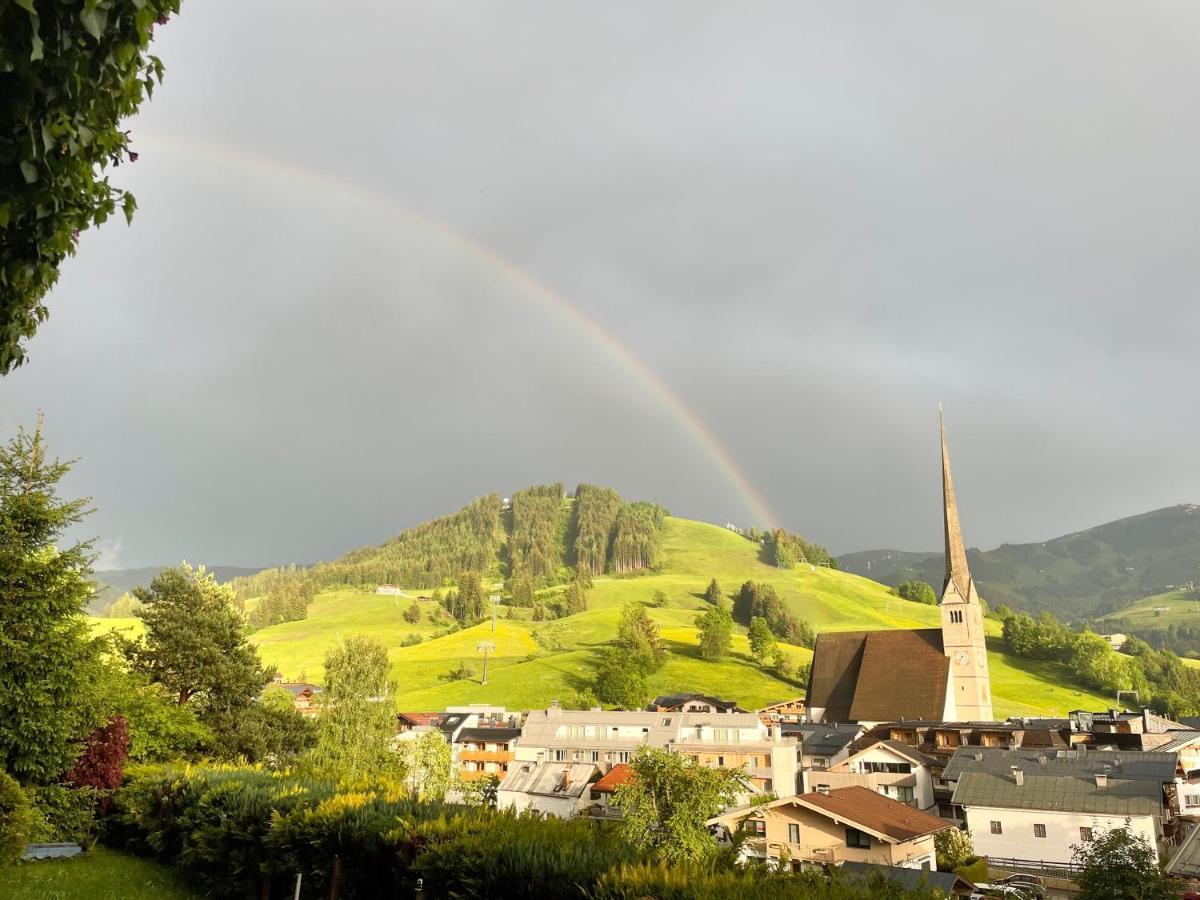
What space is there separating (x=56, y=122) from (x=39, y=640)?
2007cm

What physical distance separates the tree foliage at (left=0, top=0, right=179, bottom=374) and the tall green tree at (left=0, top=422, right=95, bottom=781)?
18.0 m

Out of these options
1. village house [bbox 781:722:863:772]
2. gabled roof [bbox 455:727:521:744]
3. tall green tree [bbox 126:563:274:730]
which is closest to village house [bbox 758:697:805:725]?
village house [bbox 781:722:863:772]

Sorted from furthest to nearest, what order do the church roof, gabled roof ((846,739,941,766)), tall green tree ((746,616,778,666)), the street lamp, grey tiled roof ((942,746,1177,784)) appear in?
1. tall green tree ((746,616,778,666))
2. the street lamp
3. the church roof
4. gabled roof ((846,739,941,766))
5. grey tiled roof ((942,746,1177,784))

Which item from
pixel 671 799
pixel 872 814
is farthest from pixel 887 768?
pixel 671 799

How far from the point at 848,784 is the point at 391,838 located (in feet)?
190

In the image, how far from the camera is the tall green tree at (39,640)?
743 inches

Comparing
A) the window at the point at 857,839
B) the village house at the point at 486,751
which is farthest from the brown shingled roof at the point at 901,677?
the window at the point at 857,839

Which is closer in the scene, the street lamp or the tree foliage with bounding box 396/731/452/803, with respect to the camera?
A: the tree foliage with bounding box 396/731/452/803

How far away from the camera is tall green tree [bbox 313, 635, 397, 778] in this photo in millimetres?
48031

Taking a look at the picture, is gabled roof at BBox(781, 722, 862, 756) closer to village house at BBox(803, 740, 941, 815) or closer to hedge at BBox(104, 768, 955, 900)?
village house at BBox(803, 740, 941, 815)

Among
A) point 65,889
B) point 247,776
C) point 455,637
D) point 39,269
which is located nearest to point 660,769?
point 247,776

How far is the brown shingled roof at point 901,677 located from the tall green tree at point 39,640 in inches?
3659

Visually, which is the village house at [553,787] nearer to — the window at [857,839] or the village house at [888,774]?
the village house at [888,774]

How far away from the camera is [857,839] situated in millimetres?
37500
